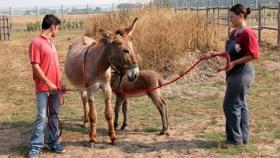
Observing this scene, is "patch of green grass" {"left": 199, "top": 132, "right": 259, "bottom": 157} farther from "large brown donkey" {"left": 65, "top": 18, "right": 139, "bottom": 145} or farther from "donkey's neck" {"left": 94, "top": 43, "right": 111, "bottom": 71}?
"donkey's neck" {"left": 94, "top": 43, "right": 111, "bottom": 71}

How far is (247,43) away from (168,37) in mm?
6162

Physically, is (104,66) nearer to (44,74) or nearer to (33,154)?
(44,74)

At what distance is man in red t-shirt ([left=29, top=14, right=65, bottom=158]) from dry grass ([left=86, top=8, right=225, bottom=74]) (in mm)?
6076

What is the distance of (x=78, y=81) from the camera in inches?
264

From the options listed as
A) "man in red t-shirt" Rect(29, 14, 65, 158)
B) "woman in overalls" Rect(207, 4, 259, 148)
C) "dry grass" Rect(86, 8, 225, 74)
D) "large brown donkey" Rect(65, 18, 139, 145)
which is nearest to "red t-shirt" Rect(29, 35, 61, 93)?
"man in red t-shirt" Rect(29, 14, 65, 158)

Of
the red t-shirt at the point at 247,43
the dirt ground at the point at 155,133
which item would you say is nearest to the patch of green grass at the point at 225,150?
the dirt ground at the point at 155,133

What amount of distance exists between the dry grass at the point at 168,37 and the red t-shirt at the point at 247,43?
587cm

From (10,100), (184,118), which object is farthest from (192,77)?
(10,100)

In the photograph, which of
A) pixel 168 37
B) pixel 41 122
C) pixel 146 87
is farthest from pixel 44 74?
pixel 168 37

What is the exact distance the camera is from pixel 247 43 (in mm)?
5488

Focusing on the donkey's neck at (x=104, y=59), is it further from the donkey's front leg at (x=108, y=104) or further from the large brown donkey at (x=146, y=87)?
the large brown donkey at (x=146, y=87)

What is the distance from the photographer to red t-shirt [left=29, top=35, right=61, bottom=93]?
5.32 meters

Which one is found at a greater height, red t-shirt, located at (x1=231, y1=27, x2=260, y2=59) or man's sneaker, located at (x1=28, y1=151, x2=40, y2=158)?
red t-shirt, located at (x1=231, y1=27, x2=260, y2=59)

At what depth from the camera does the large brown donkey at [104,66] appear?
5.61m
